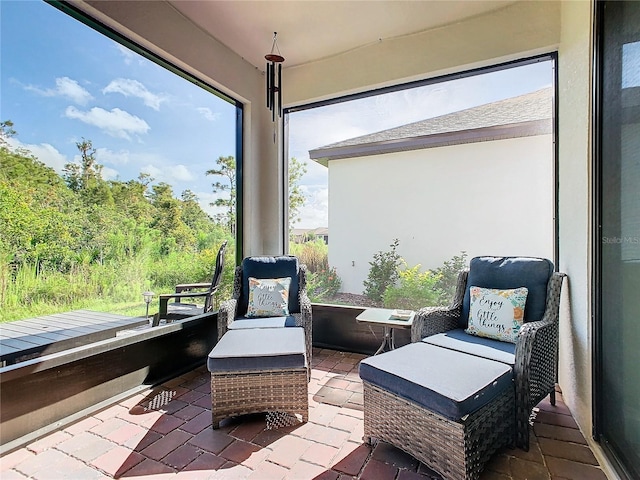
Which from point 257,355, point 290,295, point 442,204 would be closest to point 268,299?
point 290,295

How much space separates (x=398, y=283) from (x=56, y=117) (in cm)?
312

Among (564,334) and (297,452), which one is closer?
(297,452)

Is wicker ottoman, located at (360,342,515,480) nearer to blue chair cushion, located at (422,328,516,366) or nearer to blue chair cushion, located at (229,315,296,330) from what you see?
blue chair cushion, located at (422,328,516,366)

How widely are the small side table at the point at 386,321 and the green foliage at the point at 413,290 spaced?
1.31 feet

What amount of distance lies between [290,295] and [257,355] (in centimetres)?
115

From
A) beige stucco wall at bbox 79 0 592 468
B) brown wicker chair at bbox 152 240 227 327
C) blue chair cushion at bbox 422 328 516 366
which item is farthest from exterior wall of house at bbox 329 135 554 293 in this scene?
brown wicker chair at bbox 152 240 227 327

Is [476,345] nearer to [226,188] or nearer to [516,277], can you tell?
[516,277]

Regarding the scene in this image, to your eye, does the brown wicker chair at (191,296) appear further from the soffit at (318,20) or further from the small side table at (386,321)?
the soffit at (318,20)

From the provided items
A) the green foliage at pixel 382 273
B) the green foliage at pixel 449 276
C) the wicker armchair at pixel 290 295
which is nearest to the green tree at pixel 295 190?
the wicker armchair at pixel 290 295

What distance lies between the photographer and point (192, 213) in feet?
10.4

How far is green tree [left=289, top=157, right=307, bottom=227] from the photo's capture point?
4000mm

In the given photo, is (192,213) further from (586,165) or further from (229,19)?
(586,165)

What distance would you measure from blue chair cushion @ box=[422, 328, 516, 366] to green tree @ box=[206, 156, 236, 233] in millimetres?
2346

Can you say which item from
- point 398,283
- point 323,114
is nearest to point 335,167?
point 323,114
